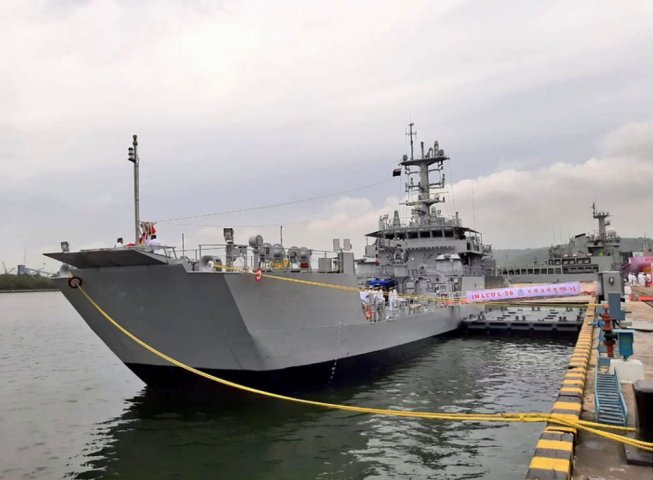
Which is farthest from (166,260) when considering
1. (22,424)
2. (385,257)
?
(385,257)

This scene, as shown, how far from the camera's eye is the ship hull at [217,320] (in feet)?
32.1

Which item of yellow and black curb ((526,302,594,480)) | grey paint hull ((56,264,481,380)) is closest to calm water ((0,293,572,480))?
grey paint hull ((56,264,481,380))

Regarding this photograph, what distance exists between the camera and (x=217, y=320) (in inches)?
391

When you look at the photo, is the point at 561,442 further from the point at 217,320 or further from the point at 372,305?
the point at 372,305

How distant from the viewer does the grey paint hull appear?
32.1 ft

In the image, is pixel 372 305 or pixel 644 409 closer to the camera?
pixel 644 409

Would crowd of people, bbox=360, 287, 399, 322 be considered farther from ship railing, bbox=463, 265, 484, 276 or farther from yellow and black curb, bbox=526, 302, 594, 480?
ship railing, bbox=463, 265, 484, 276

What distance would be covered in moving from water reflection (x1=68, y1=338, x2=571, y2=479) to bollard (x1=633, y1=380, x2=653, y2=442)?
2899mm

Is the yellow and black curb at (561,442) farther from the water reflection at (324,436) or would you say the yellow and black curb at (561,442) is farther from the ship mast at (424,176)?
the ship mast at (424,176)

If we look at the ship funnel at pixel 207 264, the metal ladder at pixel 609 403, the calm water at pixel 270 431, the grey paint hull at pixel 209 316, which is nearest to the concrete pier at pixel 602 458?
the metal ladder at pixel 609 403

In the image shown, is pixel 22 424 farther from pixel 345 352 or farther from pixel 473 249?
pixel 473 249

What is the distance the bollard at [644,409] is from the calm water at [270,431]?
9.43 feet

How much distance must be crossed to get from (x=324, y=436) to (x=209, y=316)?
3129 millimetres

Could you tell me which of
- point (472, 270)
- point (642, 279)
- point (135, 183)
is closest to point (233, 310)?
point (135, 183)
